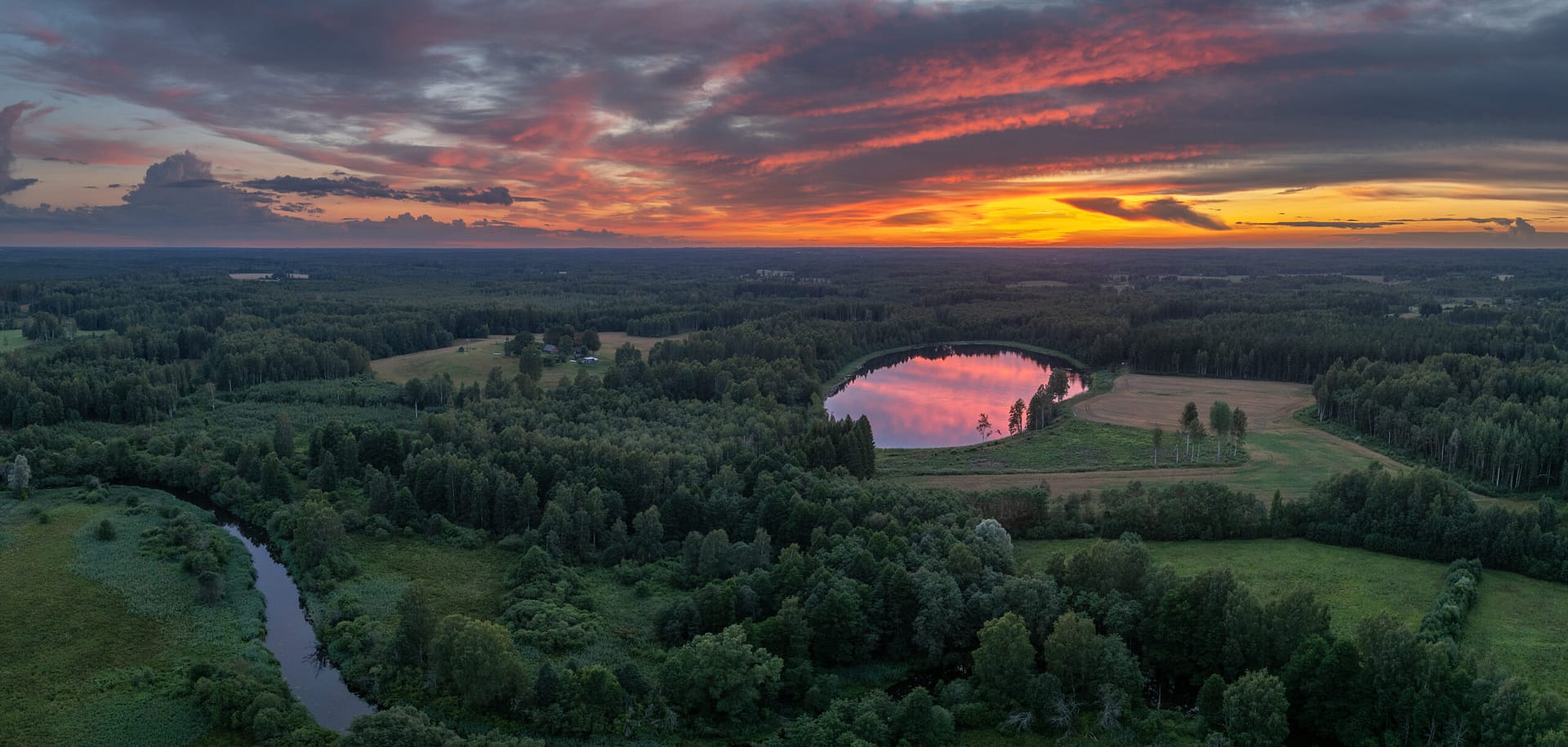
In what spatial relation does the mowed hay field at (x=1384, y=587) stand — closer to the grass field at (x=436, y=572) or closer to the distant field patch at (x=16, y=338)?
the grass field at (x=436, y=572)

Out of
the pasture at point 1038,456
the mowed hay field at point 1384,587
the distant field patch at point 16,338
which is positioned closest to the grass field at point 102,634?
the mowed hay field at point 1384,587

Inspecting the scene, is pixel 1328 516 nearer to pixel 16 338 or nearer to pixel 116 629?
pixel 116 629

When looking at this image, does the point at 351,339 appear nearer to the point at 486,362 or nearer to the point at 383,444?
the point at 486,362

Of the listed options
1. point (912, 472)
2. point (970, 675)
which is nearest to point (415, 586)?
point (970, 675)

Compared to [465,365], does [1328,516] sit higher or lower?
lower

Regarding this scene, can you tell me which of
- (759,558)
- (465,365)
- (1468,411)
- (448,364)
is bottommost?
(759,558)

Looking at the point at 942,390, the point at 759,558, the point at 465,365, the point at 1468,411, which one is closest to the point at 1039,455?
the point at 1468,411
